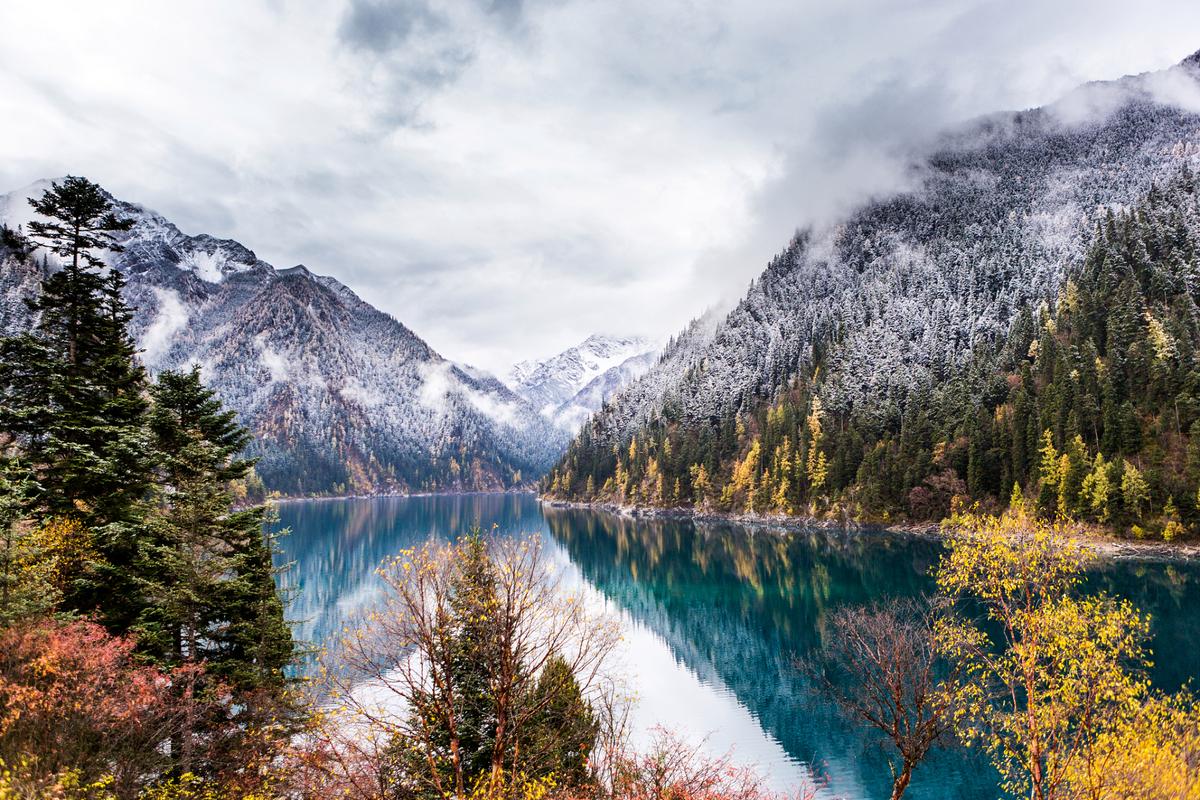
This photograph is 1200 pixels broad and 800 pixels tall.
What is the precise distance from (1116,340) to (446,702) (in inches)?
5533

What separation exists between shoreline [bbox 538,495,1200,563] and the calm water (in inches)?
196

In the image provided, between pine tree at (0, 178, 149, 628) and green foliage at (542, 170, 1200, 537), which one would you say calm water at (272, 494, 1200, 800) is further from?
green foliage at (542, 170, 1200, 537)

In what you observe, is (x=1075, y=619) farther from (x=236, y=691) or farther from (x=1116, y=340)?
(x=1116, y=340)

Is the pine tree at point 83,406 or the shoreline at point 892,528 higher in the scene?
the pine tree at point 83,406

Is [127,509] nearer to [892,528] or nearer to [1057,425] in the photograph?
[892,528]

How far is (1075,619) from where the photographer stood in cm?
2156

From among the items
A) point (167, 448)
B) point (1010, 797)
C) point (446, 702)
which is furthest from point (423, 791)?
point (1010, 797)

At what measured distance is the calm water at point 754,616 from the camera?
39.0 meters

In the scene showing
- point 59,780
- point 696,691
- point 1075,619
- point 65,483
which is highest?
point 65,483

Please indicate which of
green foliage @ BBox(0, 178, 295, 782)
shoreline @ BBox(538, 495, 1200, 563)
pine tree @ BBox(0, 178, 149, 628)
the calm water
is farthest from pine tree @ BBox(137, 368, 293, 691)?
shoreline @ BBox(538, 495, 1200, 563)

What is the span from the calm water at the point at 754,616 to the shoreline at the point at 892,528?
4969 mm

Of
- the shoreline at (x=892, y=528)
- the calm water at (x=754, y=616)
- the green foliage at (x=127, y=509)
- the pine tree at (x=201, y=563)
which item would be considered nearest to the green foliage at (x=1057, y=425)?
the shoreline at (x=892, y=528)

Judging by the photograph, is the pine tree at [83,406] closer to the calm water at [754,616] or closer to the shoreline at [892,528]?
the calm water at [754,616]

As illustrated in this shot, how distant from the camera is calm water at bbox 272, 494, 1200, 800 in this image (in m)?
39.0
